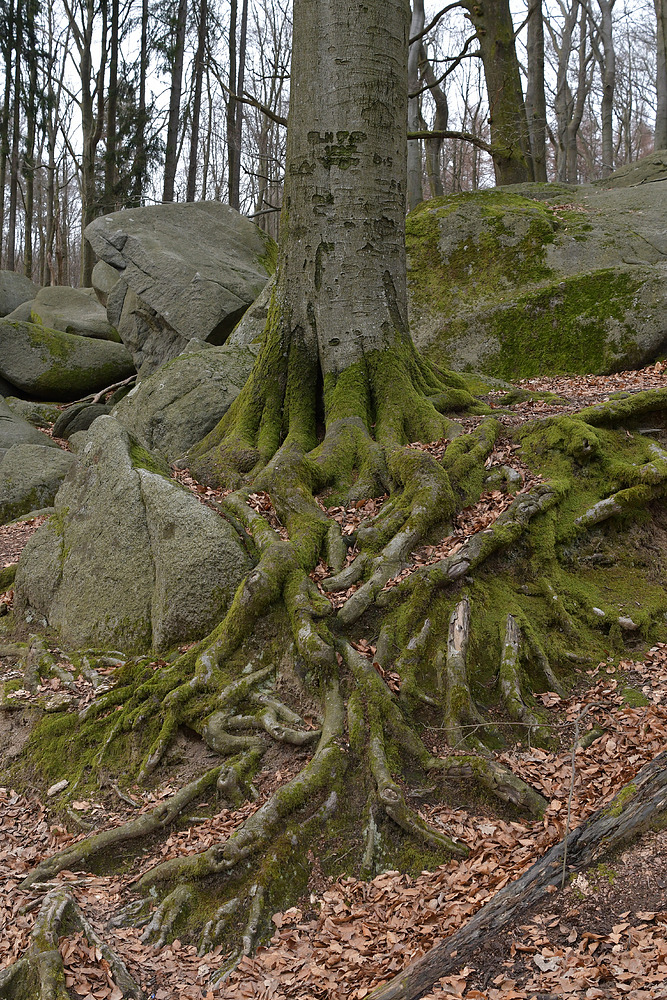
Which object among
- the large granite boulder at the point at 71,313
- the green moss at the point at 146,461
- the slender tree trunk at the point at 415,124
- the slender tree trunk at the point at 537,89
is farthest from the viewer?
the slender tree trunk at the point at 537,89

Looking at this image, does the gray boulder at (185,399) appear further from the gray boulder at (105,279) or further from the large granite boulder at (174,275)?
the gray boulder at (105,279)

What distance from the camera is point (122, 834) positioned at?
163 inches

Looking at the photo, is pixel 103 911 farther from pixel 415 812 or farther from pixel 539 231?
pixel 539 231

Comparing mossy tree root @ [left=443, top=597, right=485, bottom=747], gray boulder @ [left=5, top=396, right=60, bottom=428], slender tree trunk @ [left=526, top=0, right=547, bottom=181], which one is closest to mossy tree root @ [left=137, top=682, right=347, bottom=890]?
mossy tree root @ [left=443, top=597, right=485, bottom=747]

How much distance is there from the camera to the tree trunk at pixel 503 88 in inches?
576

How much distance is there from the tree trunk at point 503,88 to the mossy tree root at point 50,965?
14888mm

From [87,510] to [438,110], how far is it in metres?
20.9

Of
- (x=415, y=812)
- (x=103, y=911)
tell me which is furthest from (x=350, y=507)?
(x=103, y=911)

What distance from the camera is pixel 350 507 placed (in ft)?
19.4

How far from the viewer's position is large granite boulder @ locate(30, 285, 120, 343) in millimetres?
18688

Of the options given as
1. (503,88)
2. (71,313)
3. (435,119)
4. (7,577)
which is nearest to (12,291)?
(71,313)

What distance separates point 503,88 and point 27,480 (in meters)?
12.5

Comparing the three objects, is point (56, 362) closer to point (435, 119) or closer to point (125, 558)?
point (125, 558)

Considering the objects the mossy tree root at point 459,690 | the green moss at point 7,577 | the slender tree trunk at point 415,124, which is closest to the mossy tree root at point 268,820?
the mossy tree root at point 459,690
